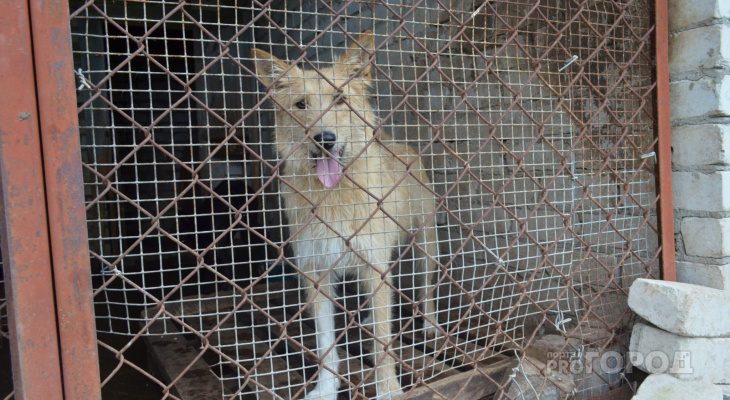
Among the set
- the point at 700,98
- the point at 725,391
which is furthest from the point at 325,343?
the point at 700,98

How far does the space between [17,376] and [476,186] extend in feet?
10.0

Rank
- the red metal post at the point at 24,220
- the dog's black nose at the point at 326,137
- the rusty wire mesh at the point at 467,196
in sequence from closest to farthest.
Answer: the red metal post at the point at 24,220
the rusty wire mesh at the point at 467,196
the dog's black nose at the point at 326,137

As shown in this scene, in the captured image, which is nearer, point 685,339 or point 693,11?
point 685,339

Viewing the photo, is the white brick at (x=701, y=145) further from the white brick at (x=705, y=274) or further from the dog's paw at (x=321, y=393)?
the dog's paw at (x=321, y=393)

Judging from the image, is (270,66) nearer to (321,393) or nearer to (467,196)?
(467,196)

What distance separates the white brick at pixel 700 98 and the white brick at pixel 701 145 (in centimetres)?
7

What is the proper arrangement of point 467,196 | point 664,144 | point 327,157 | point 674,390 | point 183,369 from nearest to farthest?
point 674,390
point 327,157
point 664,144
point 467,196
point 183,369

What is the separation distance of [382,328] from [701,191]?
5.81ft

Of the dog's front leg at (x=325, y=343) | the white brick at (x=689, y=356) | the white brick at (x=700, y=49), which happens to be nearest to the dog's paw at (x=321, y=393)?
the dog's front leg at (x=325, y=343)

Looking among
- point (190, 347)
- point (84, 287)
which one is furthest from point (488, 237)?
point (84, 287)

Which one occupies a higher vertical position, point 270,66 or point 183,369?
point 270,66

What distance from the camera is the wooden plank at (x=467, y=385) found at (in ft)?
7.18

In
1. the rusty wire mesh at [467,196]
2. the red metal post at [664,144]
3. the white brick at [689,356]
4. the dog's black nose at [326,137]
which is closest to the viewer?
the rusty wire mesh at [467,196]

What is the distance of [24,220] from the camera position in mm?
1227
